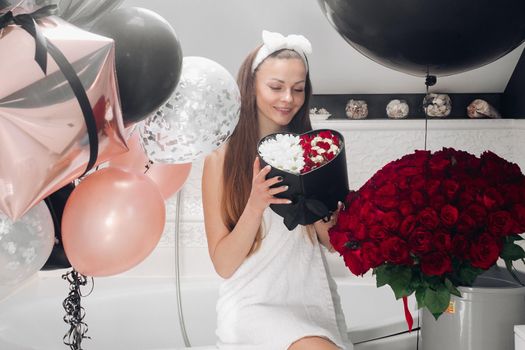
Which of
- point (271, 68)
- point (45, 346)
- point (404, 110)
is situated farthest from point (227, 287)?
point (404, 110)

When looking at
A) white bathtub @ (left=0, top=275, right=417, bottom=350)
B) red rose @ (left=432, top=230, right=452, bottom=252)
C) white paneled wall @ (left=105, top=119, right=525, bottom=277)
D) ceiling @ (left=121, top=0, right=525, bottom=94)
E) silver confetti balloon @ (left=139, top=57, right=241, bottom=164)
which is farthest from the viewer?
white paneled wall @ (left=105, top=119, right=525, bottom=277)

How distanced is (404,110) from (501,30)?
194 cm

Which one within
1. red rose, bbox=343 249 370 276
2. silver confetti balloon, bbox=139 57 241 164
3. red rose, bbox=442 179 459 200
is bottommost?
red rose, bbox=343 249 370 276

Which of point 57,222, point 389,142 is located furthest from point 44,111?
point 389,142

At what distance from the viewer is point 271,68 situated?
1.69 meters

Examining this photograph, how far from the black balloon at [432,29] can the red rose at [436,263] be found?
0.99ft

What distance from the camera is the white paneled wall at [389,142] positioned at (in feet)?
8.44

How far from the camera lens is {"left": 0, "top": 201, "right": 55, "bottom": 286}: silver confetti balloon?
71 cm

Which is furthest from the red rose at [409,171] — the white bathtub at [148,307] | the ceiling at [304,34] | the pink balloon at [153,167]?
the ceiling at [304,34]

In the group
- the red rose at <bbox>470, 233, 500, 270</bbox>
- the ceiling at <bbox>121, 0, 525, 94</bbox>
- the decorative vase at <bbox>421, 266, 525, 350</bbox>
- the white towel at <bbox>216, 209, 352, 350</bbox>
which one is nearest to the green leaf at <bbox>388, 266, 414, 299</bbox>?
the red rose at <bbox>470, 233, 500, 270</bbox>

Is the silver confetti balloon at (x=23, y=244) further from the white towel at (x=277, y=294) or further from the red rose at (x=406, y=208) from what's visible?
the white towel at (x=277, y=294)

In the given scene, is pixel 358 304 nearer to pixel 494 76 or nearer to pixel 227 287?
pixel 227 287

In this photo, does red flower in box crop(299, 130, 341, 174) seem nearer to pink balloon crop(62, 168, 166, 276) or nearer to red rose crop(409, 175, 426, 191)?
red rose crop(409, 175, 426, 191)

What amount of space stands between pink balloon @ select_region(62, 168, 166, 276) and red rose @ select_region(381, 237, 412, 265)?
0.38 metres
